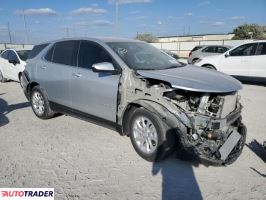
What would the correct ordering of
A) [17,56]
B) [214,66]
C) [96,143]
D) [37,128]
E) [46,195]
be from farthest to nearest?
1. [214,66]
2. [17,56]
3. [37,128]
4. [96,143]
5. [46,195]

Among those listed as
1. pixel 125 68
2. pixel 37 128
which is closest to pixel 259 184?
pixel 125 68

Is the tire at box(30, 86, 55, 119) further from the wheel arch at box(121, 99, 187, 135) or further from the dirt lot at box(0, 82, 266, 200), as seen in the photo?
the wheel arch at box(121, 99, 187, 135)

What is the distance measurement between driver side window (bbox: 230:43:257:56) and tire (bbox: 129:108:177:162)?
8397 millimetres

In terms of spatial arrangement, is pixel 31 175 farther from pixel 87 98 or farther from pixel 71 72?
pixel 71 72

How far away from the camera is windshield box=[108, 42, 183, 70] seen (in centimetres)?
477

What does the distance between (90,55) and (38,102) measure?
2.13 meters

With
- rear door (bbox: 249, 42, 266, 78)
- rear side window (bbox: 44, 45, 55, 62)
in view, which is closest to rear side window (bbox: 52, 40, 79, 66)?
rear side window (bbox: 44, 45, 55, 62)

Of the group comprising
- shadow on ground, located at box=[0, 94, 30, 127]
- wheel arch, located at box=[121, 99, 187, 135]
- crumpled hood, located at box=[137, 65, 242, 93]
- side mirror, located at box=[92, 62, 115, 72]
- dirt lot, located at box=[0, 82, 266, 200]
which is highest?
side mirror, located at box=[92, 62, 115, 72]

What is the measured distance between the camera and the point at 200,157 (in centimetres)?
380

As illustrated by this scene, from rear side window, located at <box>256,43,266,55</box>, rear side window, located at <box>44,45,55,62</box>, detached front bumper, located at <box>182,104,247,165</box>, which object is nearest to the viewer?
detached front bumper, located at <box>182,104,247,165</box>

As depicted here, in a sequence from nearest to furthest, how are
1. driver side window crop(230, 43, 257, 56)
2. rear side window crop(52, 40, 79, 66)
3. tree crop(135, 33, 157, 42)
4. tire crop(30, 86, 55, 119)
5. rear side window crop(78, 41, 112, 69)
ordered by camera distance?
Answer: rear side window crop(78, 41, 112, 69), rear side window crop(52, 40, 79, 66), tire crop(30, 86, 55, 119), driver side window crop(230, 43, 257, 56), tree crop(135, 33, 157, 42)

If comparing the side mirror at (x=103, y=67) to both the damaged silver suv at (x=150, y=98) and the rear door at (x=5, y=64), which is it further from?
the rear door at (x=5, y=64)

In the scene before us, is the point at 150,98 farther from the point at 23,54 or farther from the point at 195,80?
the point at 23,54

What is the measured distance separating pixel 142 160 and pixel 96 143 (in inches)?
42.3
